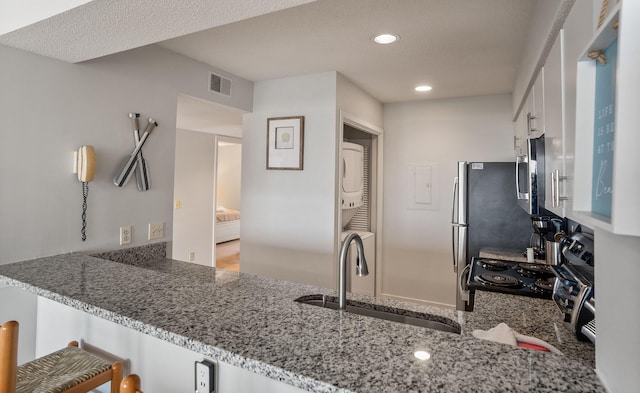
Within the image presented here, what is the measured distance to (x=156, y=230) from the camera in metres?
2.33

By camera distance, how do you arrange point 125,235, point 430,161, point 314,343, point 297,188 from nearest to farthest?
1. point 314,343
2. point 125,235
3. point 297,188
4. point 430,161

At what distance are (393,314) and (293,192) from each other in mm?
1793

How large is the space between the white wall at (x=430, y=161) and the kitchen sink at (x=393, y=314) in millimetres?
2594

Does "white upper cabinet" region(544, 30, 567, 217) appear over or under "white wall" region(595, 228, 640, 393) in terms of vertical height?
over

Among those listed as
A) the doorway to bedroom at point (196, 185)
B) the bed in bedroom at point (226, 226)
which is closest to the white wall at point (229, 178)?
the bed in bedroom at point (226, 226)

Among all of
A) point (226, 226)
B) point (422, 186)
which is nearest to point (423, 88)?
point (422, 186)

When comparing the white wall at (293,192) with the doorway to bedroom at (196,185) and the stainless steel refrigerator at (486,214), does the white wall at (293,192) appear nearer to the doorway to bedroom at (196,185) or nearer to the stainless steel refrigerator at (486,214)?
the stainless steel refrigerator at (486,214)

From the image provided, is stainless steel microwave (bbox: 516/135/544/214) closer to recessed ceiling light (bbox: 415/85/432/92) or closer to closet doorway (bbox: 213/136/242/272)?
recessed ceiling light (bbox: 415/85/432/92)

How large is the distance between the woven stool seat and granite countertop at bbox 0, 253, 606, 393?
0.84 feet

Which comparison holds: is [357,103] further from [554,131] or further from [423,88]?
[554,131]

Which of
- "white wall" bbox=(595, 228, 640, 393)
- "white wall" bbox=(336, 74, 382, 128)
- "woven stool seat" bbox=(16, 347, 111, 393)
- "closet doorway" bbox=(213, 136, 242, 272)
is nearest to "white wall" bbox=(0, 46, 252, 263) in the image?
"woven stool seat" bbox=(16, 347, 111, 393)

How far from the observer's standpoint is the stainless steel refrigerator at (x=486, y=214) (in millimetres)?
2777

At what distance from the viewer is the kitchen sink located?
4.24ft

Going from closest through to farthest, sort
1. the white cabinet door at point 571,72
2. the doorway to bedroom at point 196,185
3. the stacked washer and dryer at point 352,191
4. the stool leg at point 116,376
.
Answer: the white cabinet door at point 571,72
the stool leg at point 116,376
the stacked washer and dryer at point 352,191
the doorway to bedroom at point 196,185
